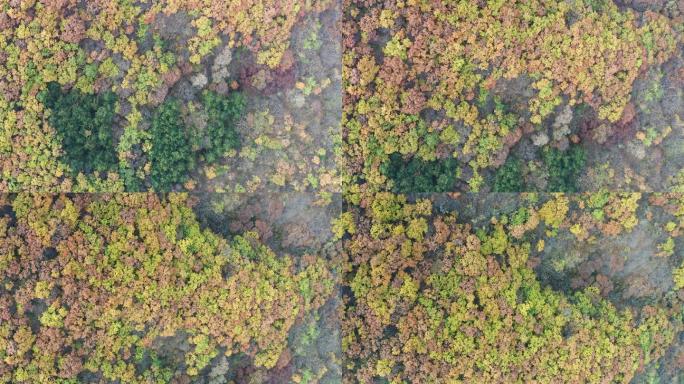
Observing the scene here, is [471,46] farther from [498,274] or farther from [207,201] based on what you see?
[207,201]

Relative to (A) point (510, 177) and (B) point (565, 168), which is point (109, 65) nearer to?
(A) point (510, 177)

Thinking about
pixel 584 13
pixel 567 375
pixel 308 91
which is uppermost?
pixel 584 13

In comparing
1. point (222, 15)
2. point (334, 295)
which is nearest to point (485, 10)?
point (222, 15)

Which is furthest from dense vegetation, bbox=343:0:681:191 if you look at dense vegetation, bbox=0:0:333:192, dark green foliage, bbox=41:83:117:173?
dark green foliage, bbox=41:83:117:173

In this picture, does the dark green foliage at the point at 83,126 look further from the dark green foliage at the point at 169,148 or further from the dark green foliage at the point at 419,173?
the dark green foliage at the point at 419,173

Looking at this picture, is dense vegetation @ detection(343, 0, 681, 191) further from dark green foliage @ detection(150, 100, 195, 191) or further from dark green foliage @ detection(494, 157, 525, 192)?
dark green foliage @ detection(150, 100, 195, 191)
